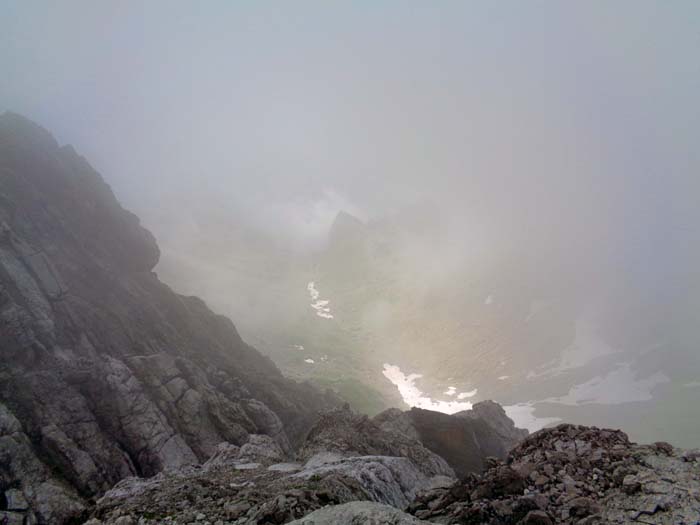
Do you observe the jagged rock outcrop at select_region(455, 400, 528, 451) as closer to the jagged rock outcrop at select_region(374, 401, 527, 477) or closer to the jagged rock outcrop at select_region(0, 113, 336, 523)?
the jagged rock outcrop at select_region(374, 401, 527, 477)

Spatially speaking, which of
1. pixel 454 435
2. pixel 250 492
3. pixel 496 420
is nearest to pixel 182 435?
pixel 250 492

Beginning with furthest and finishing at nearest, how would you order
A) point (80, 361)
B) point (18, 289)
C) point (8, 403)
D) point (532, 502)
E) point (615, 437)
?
point (18, 289), point (80, 361), point (8, 403), point (615, 437), point (532, 502)

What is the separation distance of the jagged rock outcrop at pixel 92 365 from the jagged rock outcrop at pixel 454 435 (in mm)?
17612

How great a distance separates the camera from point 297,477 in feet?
82.7

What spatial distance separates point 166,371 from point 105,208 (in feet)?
238

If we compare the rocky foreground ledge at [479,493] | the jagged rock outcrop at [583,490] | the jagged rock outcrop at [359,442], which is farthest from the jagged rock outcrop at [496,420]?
the jagged rock outcrop at [583,490]

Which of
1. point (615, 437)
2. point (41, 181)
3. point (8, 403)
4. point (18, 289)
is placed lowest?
point (615, 437)

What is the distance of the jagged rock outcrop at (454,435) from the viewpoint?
195 feet

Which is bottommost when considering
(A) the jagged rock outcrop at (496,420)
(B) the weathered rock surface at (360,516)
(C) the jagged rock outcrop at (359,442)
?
(B) the weathered rock surface at (360,516)

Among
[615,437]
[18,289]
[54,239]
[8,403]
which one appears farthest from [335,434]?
[54,239]

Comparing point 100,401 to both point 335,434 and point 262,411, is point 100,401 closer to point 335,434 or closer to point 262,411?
point 262,411

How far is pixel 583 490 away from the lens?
19094 mm

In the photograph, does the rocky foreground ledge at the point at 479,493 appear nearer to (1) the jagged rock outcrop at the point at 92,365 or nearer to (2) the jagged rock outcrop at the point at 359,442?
(1) the jagged rock outcrop at the point at 92,365

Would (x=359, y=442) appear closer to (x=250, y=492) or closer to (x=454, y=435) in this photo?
(x=250, y=492)
